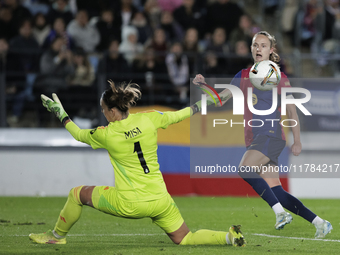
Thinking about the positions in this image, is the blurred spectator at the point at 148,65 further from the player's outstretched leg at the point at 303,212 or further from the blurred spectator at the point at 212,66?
the player's outstretched leg at the point at 303,212

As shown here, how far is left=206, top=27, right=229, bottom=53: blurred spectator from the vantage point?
11.7m

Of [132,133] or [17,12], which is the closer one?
[132,133]

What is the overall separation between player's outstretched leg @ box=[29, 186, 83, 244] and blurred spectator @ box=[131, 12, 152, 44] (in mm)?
7385

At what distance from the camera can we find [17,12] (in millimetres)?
11742

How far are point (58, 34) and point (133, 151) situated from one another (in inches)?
281

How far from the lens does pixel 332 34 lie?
13.2m

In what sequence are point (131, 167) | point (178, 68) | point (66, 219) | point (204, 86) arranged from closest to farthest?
point (131, 167) → point (66, 219) → point (204, 86) → point (178, 68)

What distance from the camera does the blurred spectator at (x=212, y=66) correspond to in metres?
10.8

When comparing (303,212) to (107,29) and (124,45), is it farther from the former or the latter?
(107,29)

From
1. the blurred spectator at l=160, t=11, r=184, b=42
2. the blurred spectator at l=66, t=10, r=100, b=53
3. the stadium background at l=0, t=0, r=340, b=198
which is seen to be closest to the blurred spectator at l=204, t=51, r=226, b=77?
the stadium background at l=0, t=0, r=340, b=198

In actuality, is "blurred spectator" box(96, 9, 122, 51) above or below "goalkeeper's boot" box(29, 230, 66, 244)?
above

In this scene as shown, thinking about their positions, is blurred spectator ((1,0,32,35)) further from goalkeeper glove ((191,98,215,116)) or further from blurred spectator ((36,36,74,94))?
goalkeeper glove ((191,98,215,116))

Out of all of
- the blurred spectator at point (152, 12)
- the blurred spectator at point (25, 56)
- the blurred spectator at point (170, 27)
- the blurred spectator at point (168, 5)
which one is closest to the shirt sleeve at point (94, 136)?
the blurred spectator at point (25, 56)

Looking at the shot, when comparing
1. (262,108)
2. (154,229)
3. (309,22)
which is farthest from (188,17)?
(154,229)
